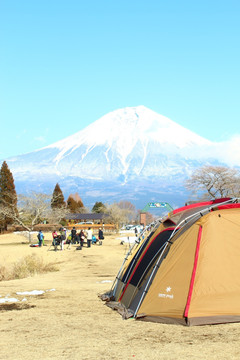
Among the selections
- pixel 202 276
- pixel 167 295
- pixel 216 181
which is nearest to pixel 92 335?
pixel 167 295

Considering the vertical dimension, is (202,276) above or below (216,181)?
below

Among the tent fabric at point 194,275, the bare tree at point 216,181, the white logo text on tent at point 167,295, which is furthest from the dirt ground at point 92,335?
the bare tree at point 216,181

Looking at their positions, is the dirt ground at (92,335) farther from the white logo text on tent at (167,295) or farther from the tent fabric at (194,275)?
the white logo text on tent at (167,295)

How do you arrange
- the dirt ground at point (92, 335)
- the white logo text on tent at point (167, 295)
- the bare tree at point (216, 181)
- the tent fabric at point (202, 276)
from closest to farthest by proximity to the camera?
the dirt ground at point (92, 335)
the tent fabric at point (202, 276)
the white logo text on tent at point (167, 295)
the bare tree at point (216, 181)

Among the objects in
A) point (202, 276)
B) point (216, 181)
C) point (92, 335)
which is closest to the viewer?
point (92, 335)

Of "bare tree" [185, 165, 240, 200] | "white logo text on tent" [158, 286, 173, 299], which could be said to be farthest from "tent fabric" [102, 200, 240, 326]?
"bare tree" [185, 165, 240, 200]

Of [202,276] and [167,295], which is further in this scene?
[167,295]

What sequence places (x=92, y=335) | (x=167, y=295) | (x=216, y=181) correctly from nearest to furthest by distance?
(x=92, y=335)
(x=167, y=295)
(x=216, y=181)

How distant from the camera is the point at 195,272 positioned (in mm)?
8211

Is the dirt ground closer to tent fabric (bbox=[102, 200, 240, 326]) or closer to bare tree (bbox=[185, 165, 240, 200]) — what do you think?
tent fabric (bbox=[102, 200, 240, 326])

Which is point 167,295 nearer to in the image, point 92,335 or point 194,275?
point 194,275

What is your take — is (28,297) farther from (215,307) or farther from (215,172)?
(215,172)

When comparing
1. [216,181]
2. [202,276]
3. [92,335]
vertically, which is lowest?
[92,335]

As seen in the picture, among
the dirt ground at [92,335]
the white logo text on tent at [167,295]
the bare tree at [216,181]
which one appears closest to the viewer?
the dirt ground at [92,335]
